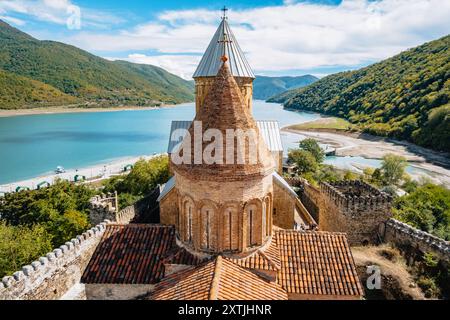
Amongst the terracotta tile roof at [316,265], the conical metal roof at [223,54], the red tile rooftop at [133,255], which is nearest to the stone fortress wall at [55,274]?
the red tile rooftop at [133,255]

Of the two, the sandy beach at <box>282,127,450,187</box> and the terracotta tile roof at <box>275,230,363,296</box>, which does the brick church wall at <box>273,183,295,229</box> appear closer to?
the terracotta tile roof at <box>275,230,363,296</box>

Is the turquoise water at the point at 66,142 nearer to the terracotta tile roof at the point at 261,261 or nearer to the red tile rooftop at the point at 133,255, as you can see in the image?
the red tile rooftop at the point at 133,255

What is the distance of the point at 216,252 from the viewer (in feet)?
23.4

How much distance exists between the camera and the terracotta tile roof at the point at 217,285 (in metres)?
5.59

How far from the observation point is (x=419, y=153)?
1522 inches

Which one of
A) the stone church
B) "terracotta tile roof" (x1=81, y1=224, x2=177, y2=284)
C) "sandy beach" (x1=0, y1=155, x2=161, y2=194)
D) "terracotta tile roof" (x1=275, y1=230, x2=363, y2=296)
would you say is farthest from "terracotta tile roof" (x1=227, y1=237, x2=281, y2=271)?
"sandy beach" (x1=0, y1=155, x2=161, y2=194)

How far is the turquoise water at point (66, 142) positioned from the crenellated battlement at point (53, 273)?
37.2 meters

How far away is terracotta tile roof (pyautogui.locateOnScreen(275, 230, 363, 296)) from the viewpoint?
6824 millimetres

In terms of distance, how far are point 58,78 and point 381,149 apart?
4064 inches

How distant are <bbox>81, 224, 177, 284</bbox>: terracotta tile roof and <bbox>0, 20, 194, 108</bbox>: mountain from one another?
3646 inches

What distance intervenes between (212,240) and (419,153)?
3936 cm

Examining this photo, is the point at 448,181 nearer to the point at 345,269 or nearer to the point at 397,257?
the point at 397,257

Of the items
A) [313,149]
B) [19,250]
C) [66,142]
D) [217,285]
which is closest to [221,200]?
[217,285]

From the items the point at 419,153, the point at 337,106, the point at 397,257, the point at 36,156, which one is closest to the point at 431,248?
the point at 397,257
